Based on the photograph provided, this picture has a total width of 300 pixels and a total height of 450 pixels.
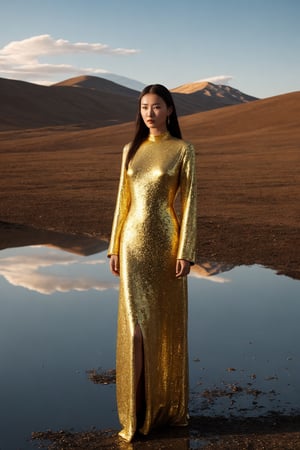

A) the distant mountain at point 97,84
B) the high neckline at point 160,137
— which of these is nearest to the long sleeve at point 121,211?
the high neckline at point 160,137

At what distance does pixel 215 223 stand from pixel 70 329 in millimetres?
7704

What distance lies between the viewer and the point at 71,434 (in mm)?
4570

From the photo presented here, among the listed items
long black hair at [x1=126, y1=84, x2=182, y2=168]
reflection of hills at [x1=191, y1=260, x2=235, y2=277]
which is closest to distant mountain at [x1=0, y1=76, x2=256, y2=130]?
reflection of hills at [x1=191, y1=260, x2=235, y2=277]

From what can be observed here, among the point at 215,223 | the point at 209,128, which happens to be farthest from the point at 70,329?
the point at 209,128

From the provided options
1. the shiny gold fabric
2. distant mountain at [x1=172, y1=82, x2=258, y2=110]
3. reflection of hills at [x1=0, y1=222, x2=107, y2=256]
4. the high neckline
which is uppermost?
distant mountain at [x1=172, y1=82, x2=258, y2=110]

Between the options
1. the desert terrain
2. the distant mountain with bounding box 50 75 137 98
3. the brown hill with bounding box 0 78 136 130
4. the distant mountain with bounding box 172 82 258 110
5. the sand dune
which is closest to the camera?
the desert terrain

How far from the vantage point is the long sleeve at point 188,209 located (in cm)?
440

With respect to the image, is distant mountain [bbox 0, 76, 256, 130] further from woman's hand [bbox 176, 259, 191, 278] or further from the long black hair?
woman's hand [bbox 176, 259, 191, 278]

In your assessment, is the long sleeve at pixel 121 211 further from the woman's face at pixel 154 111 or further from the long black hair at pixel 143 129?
the woman's face at pixel 154 111

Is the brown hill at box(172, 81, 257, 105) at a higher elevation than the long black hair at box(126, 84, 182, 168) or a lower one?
higher

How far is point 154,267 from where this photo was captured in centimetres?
440

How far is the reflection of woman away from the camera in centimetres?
440

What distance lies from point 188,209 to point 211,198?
14.1m

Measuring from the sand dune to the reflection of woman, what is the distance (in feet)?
18.6
